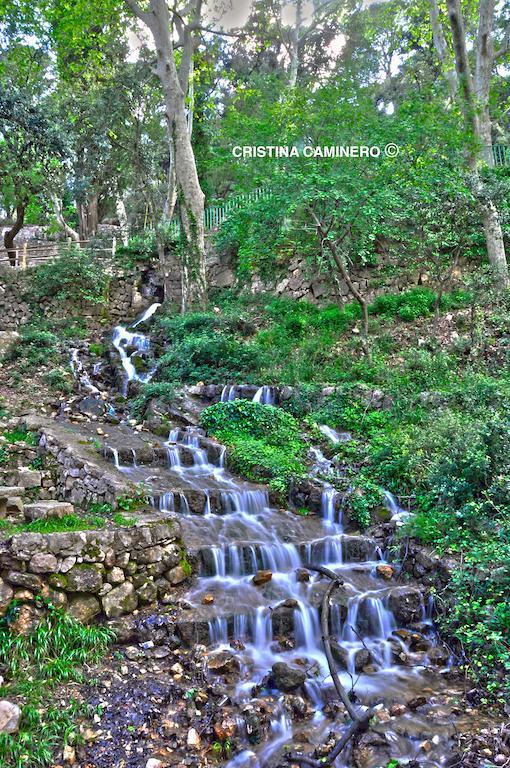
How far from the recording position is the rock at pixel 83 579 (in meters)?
5.47

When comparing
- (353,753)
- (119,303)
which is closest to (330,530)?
(353,753)

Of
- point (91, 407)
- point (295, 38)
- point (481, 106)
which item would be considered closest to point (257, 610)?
point (91, 407)

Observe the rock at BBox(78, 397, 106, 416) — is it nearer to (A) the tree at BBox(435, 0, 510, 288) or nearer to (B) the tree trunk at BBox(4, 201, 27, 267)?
(A) the tree at BBox(435, 0, 510, 288)

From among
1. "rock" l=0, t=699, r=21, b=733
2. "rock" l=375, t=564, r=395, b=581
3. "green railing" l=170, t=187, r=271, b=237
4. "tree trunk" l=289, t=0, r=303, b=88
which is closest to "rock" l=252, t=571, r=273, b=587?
"rock" l=375, t=564, r=395, b=581

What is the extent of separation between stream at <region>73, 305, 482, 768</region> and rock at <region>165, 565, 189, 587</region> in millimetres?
164

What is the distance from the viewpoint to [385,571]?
22.3 feet

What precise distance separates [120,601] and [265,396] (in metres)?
6.17

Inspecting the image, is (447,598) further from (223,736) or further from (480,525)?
(223,736)

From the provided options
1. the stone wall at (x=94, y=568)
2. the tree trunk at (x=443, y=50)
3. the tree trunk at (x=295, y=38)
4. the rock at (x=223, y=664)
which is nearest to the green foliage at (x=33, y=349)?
the stone wall at (x=94, y=568)

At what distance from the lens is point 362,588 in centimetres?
656

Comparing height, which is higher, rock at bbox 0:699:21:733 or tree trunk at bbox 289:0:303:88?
tree trunk at bbox 289:0:303:88

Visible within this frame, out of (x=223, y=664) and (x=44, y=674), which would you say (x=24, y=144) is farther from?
(x=223, y=664)

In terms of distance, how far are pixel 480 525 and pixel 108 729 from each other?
14.4 feet

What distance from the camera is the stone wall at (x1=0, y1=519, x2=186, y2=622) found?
17.3 ft
